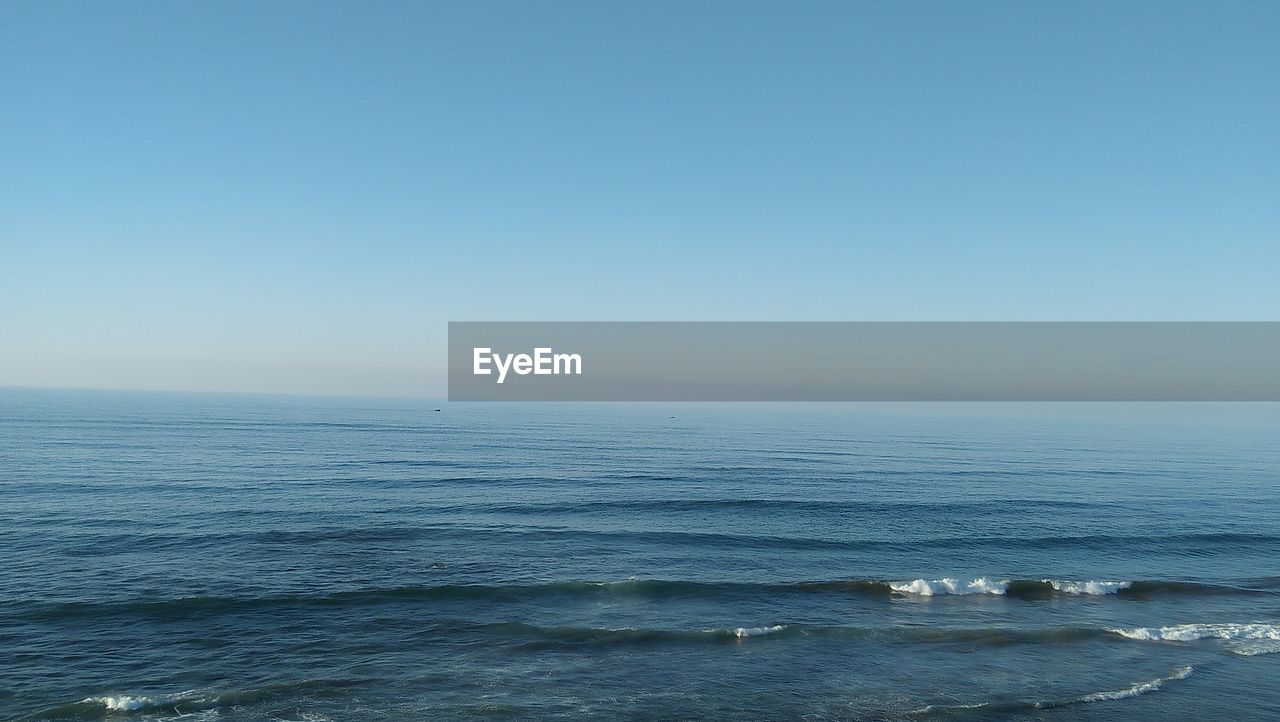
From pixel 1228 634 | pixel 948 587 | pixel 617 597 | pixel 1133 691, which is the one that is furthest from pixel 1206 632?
pixel 617 597

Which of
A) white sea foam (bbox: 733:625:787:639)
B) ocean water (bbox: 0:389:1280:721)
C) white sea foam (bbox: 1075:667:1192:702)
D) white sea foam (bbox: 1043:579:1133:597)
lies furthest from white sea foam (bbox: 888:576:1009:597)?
white sea foam (bbox: 1075:667:1192:702)

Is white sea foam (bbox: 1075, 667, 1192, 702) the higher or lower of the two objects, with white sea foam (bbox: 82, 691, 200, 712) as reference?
lower

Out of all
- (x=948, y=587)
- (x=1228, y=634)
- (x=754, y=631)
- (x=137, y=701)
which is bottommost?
(x=1228, y=634)

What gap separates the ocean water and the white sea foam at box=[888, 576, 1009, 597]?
0.62 ft

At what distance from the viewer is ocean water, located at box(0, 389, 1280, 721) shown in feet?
67.1

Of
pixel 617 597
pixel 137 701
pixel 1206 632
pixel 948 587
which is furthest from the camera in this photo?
pixel 948 587

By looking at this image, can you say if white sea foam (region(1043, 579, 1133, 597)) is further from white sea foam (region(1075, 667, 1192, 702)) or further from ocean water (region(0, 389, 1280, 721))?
white sea foam (region(1075, 667, 1192, 702))

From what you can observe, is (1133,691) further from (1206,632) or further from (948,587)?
(948,587)

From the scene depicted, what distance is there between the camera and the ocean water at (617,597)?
20438 millimetres

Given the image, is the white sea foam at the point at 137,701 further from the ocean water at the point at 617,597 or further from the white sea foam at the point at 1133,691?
the white sea foam at the point at 1133,691

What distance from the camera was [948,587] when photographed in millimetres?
31750

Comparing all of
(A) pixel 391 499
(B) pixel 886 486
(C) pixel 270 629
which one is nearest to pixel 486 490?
(A) pixel 391 499

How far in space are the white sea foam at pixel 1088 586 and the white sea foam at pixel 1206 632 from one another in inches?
180

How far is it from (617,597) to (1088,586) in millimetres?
23101
